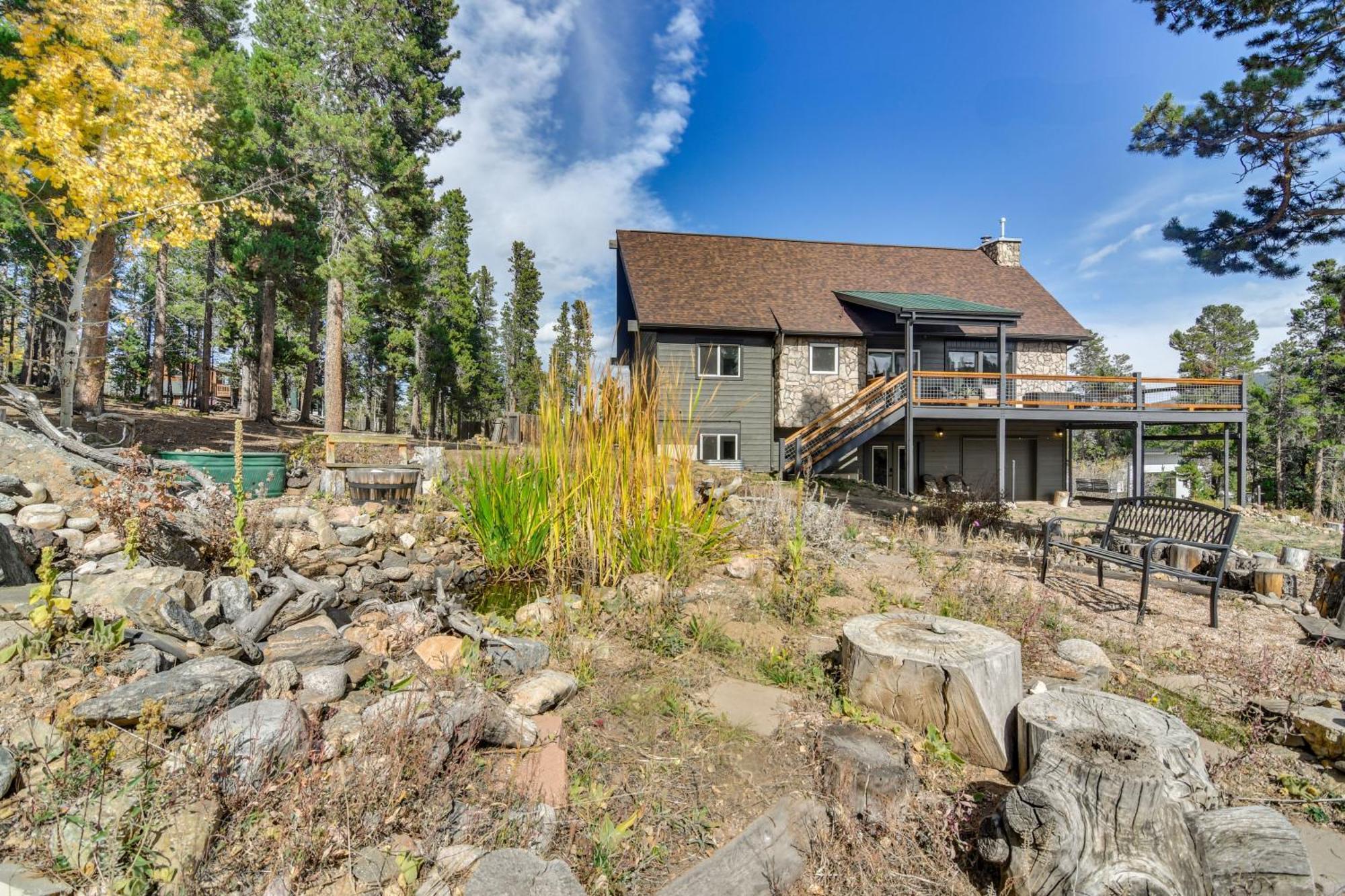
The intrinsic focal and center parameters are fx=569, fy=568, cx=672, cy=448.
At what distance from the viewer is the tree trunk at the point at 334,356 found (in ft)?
47.0

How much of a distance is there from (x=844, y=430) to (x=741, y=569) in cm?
924

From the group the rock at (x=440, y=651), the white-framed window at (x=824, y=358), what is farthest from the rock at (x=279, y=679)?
the white-framed window at (x=824, y=358)

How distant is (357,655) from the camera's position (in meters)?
3.32

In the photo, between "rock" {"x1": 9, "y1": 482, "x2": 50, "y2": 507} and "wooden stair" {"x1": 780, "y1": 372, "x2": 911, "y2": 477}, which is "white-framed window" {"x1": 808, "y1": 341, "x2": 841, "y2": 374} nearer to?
"wooden stair" {"x1": 780, "y1": 372, "x2": 911, "y2": 477}

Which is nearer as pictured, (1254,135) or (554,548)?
(554,548)

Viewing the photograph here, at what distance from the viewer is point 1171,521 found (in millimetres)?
5137

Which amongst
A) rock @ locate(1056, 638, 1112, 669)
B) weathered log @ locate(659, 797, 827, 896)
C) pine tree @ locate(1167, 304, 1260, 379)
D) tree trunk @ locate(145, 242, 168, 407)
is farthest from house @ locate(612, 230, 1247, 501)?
pine tree @ locate(1167, 304, 1260, 379)

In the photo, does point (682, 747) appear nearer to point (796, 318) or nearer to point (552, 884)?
point (552, 884)

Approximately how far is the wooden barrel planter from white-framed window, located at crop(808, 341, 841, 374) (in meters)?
10.7

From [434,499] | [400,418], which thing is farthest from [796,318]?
[400,418]

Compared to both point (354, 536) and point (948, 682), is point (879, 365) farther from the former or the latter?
point (948, 682)

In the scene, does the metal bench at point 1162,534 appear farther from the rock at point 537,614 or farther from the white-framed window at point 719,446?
the white-framed window at point 719,446

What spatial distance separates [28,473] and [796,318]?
14115 mm

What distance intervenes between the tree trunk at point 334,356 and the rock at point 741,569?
42.5ft
